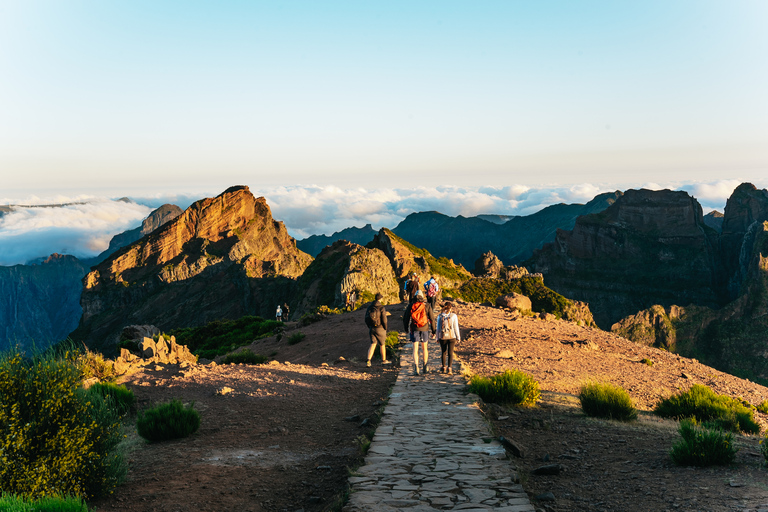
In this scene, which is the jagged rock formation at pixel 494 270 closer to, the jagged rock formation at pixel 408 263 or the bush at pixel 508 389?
the jagged rock formation at pixel 408 263

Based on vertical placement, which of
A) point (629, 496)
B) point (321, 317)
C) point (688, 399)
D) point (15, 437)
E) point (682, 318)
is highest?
point (15, 437)

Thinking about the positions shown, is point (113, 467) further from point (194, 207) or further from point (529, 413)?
point (194, 207)

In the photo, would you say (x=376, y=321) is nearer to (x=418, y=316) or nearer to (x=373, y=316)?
(x=373, y=316)

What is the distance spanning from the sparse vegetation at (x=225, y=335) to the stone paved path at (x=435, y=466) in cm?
2097

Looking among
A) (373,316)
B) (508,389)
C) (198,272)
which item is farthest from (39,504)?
(198,272)

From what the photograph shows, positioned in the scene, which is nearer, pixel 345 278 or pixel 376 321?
pixel 376 321

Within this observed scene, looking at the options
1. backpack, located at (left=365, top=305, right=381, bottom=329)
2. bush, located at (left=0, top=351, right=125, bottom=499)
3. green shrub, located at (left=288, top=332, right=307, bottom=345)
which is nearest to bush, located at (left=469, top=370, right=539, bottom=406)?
backpack, located at (left=365, top=305, right=381, bottom=329)

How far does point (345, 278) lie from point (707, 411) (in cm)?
6212

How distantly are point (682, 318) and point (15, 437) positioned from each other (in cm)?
14844

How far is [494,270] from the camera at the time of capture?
422 ft

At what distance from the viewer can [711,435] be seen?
6.03m

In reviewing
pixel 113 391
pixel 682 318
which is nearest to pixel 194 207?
pixel 682 318

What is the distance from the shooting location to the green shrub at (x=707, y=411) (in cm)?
874

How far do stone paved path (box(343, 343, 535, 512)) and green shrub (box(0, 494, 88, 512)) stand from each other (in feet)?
7.62
